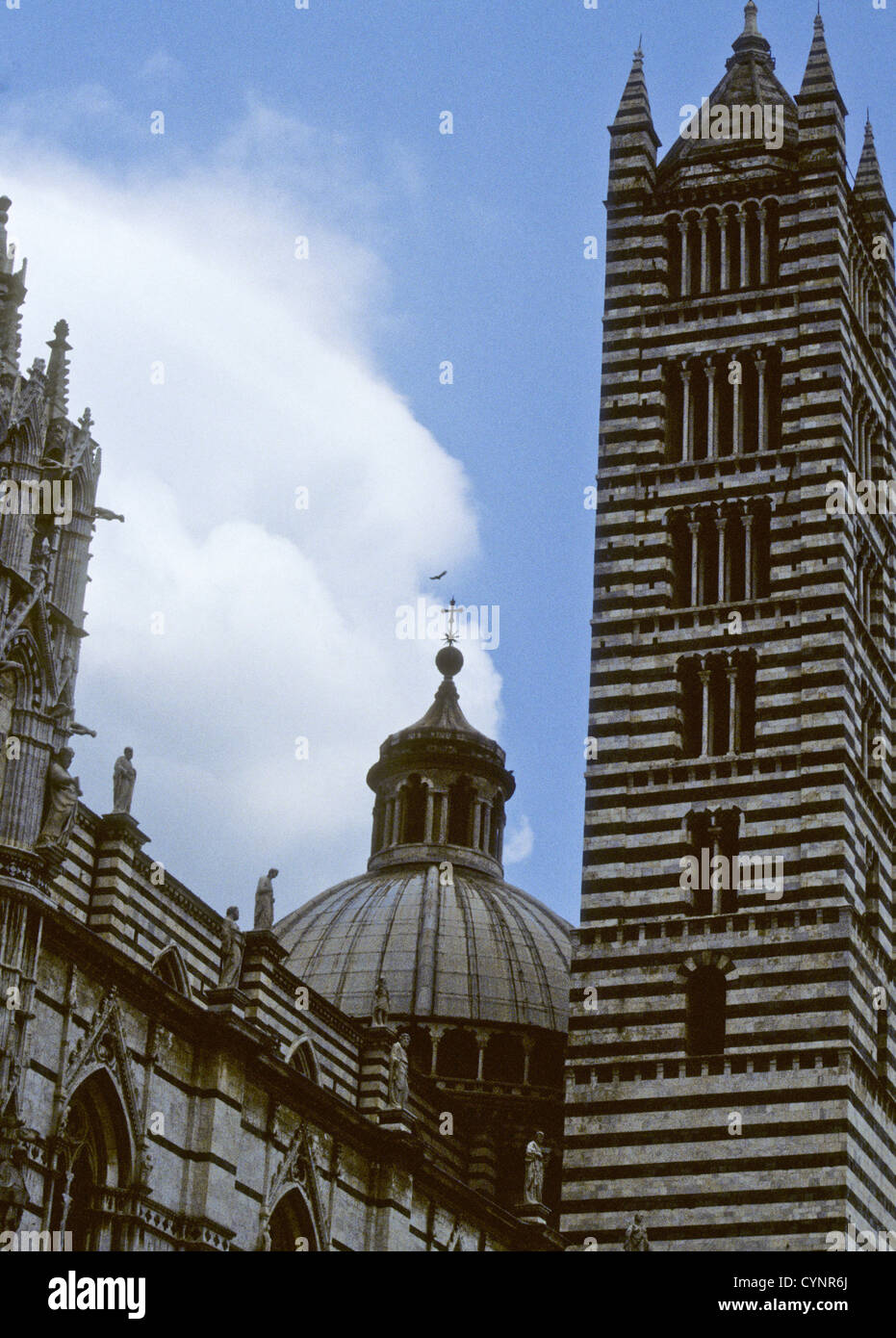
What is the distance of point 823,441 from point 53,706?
17.0 m

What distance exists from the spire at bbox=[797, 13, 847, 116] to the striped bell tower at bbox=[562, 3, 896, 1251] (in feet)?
0.16

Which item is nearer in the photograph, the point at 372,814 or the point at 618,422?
the point at 618,422

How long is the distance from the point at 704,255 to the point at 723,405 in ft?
9.29

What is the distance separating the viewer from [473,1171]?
4306cm

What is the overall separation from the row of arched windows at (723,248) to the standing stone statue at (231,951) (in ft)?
47.5

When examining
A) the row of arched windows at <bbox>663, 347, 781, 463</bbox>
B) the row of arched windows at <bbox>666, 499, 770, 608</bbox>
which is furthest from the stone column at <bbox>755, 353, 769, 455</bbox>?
the row of arched windows at <bbox>666, 499, 770, 608</bbox>

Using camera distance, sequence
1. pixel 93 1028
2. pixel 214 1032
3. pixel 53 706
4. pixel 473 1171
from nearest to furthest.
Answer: pixel 53 706 → pixel 93 1028 → pixel 214 1032 → pixel 473 1171

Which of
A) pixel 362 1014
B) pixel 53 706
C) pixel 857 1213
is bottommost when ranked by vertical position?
pixel 857 1213

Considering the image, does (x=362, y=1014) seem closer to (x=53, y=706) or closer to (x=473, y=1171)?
(x=473, y=1171)

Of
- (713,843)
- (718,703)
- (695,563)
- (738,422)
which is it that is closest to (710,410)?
(738,422)

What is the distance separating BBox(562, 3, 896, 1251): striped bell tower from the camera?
34.8 metres

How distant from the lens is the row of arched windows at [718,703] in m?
37.7

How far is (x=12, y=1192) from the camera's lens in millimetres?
24391
